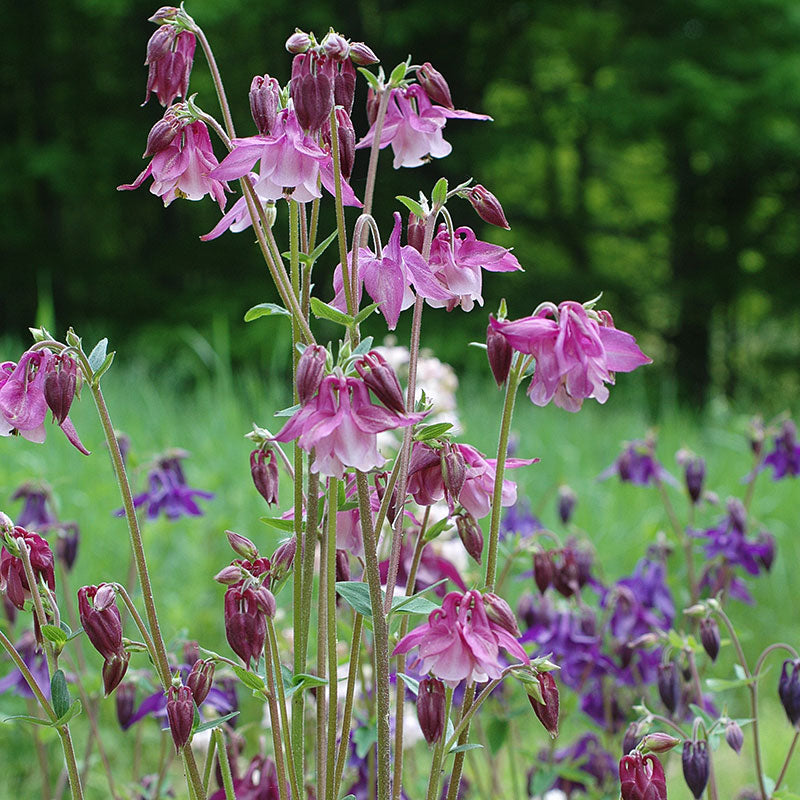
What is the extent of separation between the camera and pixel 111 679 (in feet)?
3.14

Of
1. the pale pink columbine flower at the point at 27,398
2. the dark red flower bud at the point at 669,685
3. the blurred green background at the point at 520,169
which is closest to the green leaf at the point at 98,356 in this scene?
the pale pink columbine flower at the point at 27,398

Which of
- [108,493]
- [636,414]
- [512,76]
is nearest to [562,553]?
[108,493]

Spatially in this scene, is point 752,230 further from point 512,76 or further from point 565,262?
point 512,76

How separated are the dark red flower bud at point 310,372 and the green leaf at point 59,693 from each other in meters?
0.42

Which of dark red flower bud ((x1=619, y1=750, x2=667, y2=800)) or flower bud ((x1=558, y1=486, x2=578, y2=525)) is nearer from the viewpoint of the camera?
dark red flower bud ((x1=619, y1=750, x2=667, y2=800))

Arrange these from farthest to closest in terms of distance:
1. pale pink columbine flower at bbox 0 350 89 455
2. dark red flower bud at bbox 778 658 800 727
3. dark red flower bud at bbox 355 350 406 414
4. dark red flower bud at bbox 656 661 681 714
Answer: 1. dark red flower bud at bbox 656 661 681 714
2. dark red flower bud at bbox 778 658 800 727
3. pale pink columbine flower at bbox 0 350 89 455
4. dark red flower bud at bbox 355 350 406 414

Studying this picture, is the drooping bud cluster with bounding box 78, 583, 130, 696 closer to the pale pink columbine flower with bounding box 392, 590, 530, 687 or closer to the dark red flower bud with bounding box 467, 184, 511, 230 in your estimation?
the pale pink columbine flower with bounding box 392, 590, 530, 687

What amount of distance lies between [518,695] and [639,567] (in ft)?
1.12

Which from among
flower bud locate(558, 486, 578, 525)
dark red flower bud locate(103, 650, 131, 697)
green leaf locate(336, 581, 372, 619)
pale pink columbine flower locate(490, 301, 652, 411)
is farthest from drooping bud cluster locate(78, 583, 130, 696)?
flower bud locate(558, 486, 578, 525)

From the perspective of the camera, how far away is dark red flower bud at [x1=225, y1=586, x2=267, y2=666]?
2.99 feet

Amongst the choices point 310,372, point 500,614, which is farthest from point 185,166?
point 500,614

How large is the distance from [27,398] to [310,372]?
0.29 meters

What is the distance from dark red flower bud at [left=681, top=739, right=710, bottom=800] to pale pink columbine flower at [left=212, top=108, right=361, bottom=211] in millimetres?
→ 787

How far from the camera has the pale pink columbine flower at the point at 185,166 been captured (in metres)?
0.97
